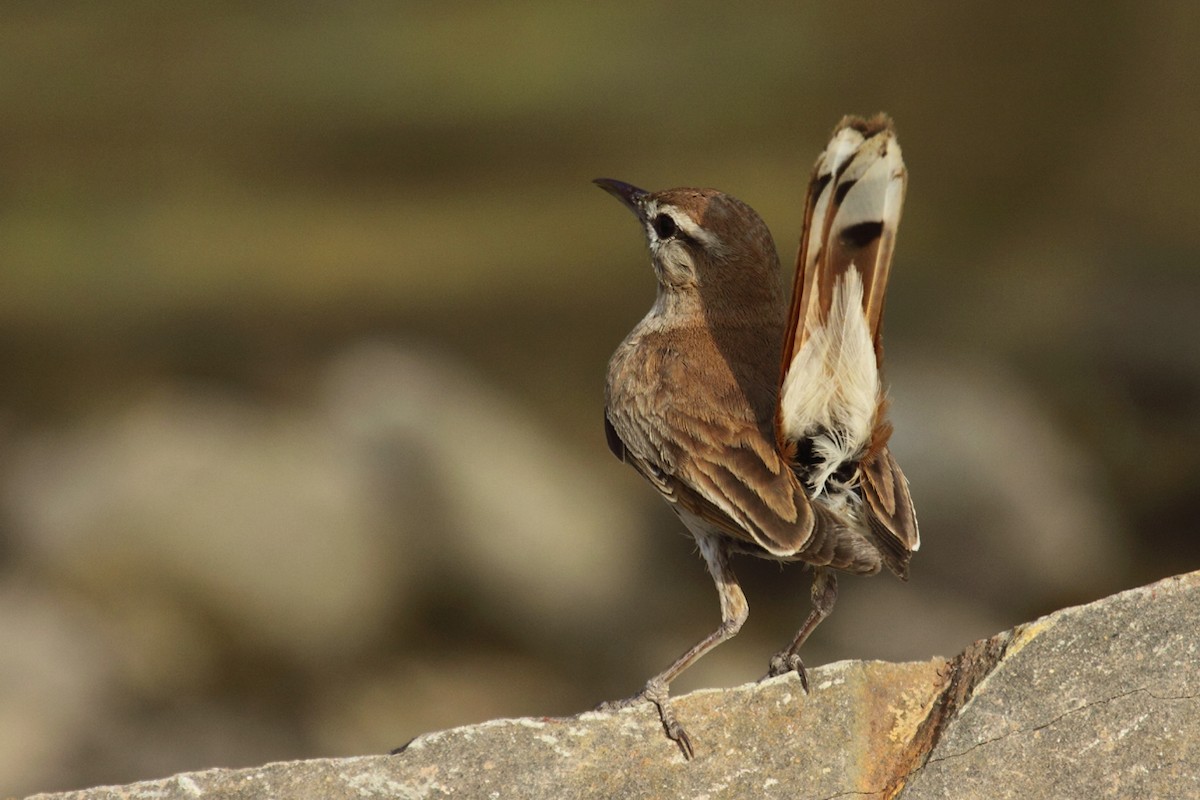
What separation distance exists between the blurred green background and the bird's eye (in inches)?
213

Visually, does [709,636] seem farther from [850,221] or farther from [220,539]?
[220,539]

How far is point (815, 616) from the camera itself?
548cm

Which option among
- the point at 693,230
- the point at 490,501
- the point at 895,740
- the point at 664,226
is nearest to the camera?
the point at 895,740

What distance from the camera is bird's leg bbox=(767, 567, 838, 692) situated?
5.27 m

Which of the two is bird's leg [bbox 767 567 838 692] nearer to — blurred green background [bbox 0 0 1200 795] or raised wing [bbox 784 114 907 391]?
raised wing [bbox 784 114 907 391]

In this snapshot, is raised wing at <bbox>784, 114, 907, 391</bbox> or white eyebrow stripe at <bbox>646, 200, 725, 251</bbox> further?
white eyebrow stripe at <bbox>646, 200, 725, 251</bbox>

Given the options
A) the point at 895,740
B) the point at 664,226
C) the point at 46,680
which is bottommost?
the point at 895,740

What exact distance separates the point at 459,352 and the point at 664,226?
744 centimetres

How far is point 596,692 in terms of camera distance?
36.3 feet

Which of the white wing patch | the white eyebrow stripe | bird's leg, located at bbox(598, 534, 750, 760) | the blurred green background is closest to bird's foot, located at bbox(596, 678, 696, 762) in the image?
bird's leg, located at bbox(598, 534, 750, 760)

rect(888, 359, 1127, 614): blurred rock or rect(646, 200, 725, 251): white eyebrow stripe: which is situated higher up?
rect(646, 200, 725, 251): white eyebrow stripe

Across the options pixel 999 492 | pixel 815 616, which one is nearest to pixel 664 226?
pixel 815 616

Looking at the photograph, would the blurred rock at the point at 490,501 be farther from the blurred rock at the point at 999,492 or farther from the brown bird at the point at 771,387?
the brown bird at the point at 771,387

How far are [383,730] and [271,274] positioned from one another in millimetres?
4691
